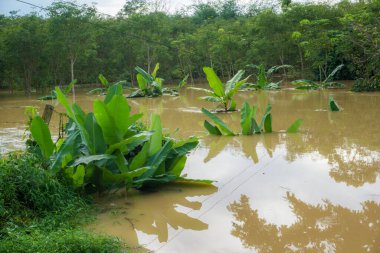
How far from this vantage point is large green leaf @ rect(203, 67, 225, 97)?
11.5 meters

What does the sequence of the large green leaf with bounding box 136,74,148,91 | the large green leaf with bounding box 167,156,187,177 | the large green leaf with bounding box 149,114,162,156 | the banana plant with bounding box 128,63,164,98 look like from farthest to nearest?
the banana plant with bounding box 128,63,164,98 < the large green leaf with bounding box 136,74,148,91 < the large green leaf with bounding box 167,156,187,177 < the large green leaf with bounding box 149,114,162,156

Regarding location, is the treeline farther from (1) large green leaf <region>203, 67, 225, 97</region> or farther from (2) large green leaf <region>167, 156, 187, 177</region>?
(2) large green leaf <region>167, 156, 187, 177</region>

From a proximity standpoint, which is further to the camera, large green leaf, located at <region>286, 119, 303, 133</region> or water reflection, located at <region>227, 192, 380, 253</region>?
large green leaf, located at <region>286, 119, 303, 133</region>

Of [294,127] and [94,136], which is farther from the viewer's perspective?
[294,127]

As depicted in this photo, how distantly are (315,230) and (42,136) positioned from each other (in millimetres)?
3071

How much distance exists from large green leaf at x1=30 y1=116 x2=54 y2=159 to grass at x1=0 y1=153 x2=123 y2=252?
17 cm

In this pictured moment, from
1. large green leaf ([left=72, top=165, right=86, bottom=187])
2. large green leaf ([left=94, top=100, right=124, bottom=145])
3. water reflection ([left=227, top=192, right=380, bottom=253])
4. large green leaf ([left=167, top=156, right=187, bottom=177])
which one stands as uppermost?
large green leaf ([left=94, top=100, right=124, bottom=145])

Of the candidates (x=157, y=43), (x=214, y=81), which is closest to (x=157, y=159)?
(x=214, y=81)

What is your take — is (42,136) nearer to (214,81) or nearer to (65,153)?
(65,153)

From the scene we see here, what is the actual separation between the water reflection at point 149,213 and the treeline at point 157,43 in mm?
17487

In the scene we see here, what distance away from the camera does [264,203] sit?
15.7ft

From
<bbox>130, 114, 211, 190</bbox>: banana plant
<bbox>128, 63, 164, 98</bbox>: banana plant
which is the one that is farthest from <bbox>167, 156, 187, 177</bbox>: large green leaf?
<bbox>128, 63, 164, 98</bbox>: banana plant

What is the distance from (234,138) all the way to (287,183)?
343cm

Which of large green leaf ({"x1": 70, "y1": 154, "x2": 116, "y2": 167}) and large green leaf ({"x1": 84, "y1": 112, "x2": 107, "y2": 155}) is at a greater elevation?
large green leaf ({"x1": 84, "y1": 112, "x2": 107, "y2": 155})
